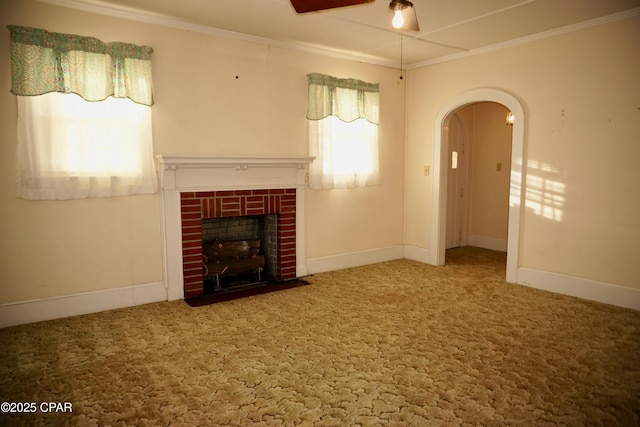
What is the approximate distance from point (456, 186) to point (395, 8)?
425 cm

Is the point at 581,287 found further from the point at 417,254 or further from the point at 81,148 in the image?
the point at 81,148

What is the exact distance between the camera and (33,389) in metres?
2.37

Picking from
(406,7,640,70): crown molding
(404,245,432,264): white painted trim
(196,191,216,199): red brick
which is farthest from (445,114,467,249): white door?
(196,191,216,199): red brick

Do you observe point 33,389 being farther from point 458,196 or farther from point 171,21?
point 458,196

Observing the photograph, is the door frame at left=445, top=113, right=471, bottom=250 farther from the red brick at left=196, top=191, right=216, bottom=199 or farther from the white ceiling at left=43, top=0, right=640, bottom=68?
the red brick at left=196, top=191, right=216, bottom=199

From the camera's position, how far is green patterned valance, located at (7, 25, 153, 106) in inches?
122

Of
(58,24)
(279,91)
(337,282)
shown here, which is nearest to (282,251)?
(337,282)

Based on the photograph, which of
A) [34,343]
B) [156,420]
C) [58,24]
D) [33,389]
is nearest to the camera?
[156,420]

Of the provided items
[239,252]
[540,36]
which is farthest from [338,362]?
[540,36]

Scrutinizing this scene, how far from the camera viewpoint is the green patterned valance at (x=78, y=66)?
10.1 ft

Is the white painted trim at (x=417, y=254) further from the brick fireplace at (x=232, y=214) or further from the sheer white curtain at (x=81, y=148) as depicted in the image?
the sheer white curtain at (x=81, y=148)

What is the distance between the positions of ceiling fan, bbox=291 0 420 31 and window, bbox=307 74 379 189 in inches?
78.8

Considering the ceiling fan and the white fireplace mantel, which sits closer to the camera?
the ceiling fan

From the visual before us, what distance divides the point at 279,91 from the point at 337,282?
2164 millimetres
